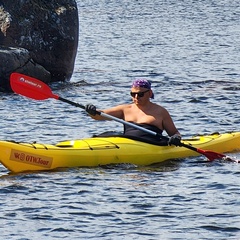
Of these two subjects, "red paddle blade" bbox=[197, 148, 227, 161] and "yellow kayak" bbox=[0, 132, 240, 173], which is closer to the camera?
"yellow kayak" bbox=[0, 132, 240, 173]

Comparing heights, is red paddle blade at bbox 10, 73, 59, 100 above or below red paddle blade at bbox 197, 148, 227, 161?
above

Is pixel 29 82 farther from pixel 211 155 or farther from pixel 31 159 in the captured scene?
pixel 211 155

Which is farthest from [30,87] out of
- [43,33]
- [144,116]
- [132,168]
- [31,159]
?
[43,33]

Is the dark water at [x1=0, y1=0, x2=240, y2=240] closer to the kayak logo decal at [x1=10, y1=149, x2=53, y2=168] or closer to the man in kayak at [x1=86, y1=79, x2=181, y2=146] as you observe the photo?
the kayak logo decal at [x1=10, y1=149, x2=53, y2=168]

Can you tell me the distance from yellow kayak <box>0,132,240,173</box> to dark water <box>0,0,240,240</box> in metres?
0.14

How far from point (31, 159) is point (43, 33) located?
986cm

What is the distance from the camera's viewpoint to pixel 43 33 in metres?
23.2

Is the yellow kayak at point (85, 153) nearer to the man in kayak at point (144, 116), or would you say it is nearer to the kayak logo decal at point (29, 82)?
the man in kayak at point (144, 116)

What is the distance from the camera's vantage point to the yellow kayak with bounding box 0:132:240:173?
13609 mm

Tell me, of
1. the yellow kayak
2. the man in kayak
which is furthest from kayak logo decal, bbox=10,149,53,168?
the man in kayak

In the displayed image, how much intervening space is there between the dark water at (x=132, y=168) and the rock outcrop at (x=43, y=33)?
646 mm

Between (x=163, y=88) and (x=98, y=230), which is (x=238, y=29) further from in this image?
(x=98, y=230)

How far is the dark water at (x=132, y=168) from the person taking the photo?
445 inches

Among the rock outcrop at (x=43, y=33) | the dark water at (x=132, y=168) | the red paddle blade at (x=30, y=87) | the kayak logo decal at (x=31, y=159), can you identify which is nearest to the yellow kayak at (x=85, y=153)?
the kayak logo decal at (x=31, y=159)
